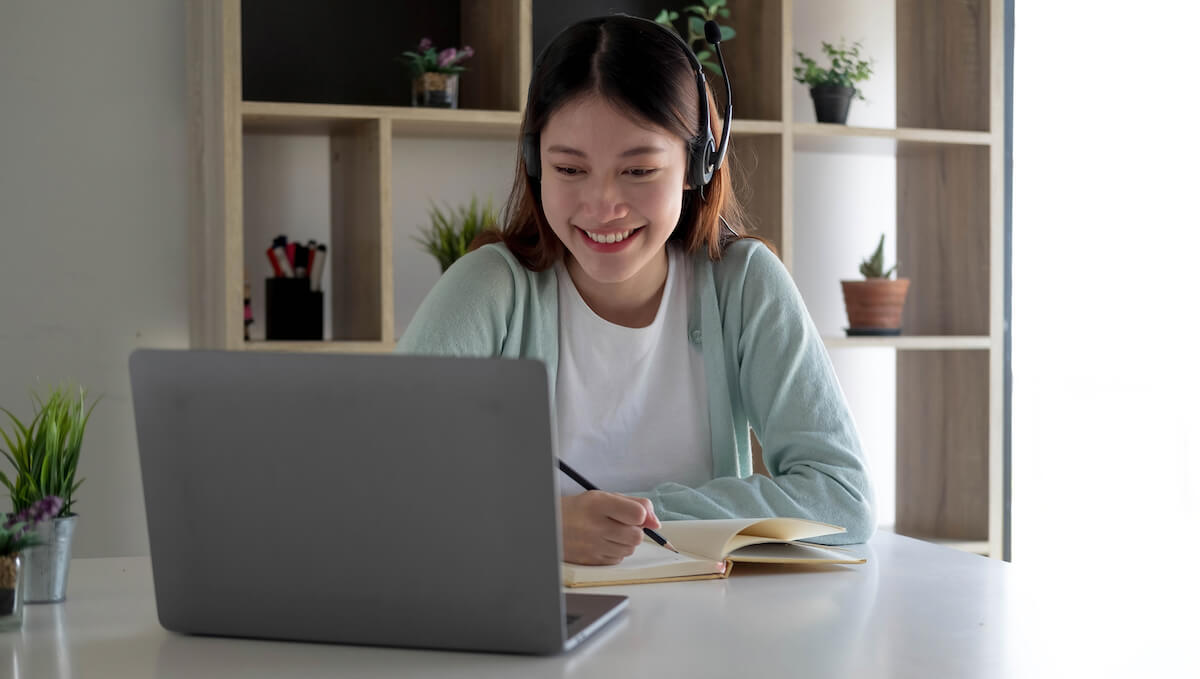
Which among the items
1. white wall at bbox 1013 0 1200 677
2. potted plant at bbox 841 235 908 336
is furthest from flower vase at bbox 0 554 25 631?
white wall at bbox 1013 0 1200 677

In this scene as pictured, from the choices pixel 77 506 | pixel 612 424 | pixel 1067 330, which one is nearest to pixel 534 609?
pixel 612 424

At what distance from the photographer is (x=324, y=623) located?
2.65ft

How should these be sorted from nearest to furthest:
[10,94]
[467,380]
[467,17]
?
[467,380]
[10,94]
[467,17]

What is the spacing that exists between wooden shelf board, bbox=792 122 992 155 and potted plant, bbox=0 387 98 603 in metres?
1.74

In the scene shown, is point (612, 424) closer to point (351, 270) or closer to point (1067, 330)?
point (351, 270)

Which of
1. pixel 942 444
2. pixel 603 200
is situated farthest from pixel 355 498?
pixel 942 444

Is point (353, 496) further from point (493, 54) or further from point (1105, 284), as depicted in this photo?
point (1105, 284)

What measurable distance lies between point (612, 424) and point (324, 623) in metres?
0.76

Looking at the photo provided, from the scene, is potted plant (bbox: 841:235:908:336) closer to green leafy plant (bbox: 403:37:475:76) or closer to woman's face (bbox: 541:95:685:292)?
green leafy plant (bbox: 403:37:475:76)

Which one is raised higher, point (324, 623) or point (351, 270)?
point (351, 270)

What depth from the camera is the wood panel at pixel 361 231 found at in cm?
219

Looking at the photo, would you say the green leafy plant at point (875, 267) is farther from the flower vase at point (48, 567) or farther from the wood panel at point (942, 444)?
the flower vase at point (48, 567)

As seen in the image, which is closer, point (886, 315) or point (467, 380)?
point (467, 380)

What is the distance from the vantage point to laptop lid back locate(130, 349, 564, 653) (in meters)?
0.75
